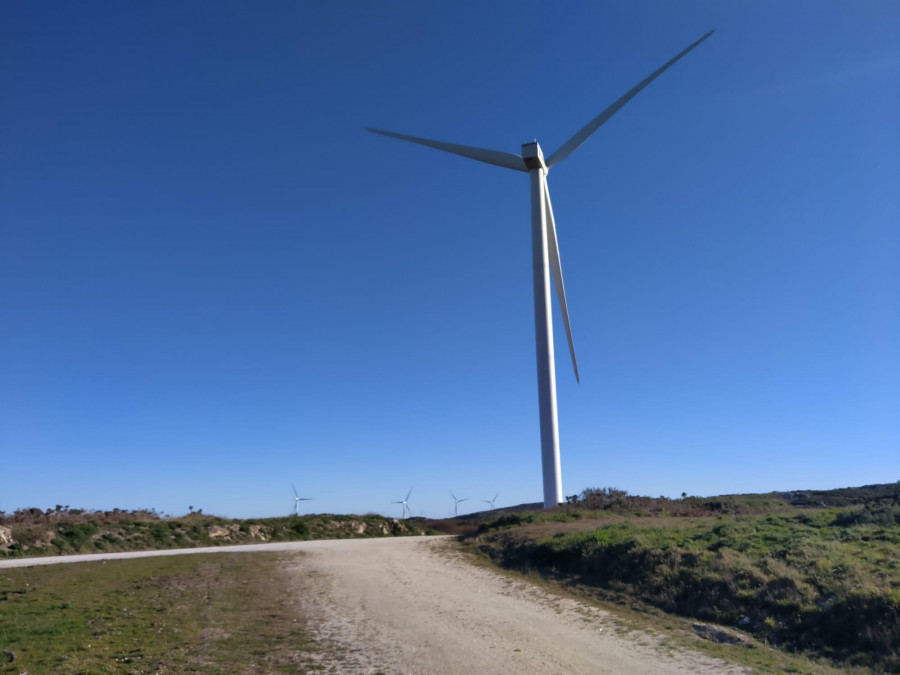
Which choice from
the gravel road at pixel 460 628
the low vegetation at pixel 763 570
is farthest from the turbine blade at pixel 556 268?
the gravel road at pixel 460 628

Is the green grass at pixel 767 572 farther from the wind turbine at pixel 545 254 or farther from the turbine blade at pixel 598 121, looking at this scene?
the turbine blade at pixel 598 121

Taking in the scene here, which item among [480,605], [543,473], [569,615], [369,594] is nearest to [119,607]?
[369,594]

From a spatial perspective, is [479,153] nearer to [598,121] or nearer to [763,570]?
[598,121]

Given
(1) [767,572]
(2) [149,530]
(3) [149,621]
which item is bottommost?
(3) [149,621]

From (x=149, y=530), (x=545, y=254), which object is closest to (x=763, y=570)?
(x=545, y=254)

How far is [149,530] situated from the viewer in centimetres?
3803

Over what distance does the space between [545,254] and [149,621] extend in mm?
30739

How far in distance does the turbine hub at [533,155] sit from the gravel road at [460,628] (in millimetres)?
28822

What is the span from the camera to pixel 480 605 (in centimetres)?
1636

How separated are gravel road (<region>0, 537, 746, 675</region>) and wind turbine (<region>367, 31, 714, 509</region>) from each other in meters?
15.4

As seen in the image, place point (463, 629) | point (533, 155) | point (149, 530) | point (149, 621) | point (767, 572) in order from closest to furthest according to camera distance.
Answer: point (463, 629), point (149, 621), point (767, 572), point (149, 530), point (533, 155)

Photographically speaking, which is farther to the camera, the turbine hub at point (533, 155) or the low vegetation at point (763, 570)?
the turbine hub at point (533, 155)

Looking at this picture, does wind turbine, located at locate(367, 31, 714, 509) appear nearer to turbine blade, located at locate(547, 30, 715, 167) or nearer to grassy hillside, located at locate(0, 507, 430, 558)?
turbine blade, located at locate(547, 30, 715, 167)

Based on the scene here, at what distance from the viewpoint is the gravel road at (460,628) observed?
1090cm
